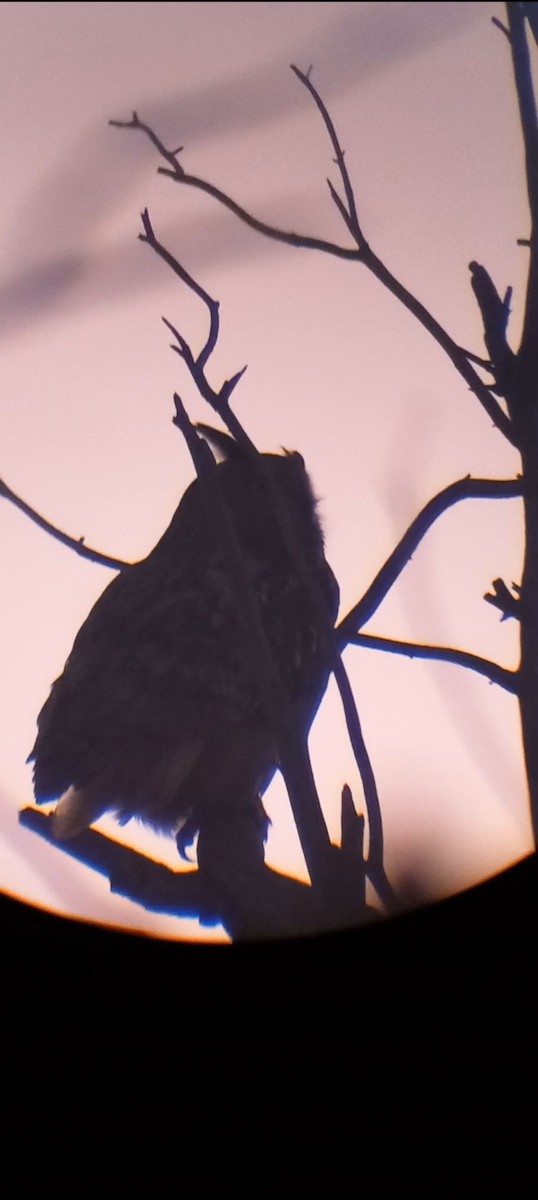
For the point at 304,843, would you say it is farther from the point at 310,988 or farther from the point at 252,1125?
the point at 252,1125

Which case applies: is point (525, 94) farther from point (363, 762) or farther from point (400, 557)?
point (363, 762)

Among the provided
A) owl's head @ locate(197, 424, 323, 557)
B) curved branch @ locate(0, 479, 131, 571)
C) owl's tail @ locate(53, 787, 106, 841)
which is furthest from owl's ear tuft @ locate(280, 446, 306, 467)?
owl's tail @ locate(53, 787, 106, 841)

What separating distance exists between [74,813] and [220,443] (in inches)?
28.1

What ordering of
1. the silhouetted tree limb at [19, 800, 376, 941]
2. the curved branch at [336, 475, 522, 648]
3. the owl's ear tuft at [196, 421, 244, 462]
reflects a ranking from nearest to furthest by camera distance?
the silhouetted tree limb at [19, 800, 376, 941]
the curved branch at [336, 475, 522, 648]
the owl's ear tuft at [196, 421, 244, 462]

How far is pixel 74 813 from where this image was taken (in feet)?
4.95

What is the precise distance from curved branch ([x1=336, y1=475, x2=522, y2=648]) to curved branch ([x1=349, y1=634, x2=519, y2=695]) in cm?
3

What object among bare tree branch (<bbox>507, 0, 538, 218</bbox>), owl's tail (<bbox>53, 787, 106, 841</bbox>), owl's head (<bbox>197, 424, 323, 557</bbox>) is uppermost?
bare tree branch (<bbox>507, 0, 538, 218</bbox>)

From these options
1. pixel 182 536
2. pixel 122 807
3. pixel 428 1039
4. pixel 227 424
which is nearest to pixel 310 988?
pixel 428 1039

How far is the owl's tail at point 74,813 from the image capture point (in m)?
1.48

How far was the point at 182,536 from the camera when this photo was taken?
6.22 ft

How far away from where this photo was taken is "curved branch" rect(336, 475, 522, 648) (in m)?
1.48

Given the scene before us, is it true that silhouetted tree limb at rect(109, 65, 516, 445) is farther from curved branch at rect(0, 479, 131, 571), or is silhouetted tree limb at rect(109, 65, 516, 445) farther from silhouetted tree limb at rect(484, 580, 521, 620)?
curved branch at rect(0, 479, 131, 571)

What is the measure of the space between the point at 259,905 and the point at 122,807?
34 cm

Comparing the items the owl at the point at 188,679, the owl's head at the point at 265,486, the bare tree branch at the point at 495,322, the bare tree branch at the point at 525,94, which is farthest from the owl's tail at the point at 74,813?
the bare tree branch at the point at 525,94
